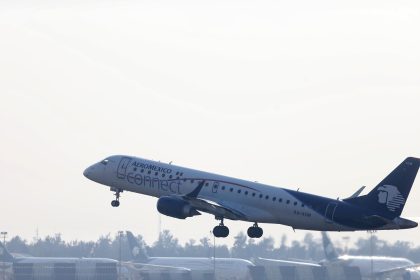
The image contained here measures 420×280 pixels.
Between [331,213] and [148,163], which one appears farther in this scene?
[148,163]

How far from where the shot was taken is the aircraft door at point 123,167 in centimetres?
12025

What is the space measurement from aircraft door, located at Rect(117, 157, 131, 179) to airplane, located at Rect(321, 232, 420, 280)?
5049cm

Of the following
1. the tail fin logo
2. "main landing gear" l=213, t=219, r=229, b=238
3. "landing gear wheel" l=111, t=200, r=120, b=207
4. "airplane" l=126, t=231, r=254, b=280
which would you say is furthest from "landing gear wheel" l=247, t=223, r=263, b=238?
"airplane" l=126, t=231, r=254, b=280

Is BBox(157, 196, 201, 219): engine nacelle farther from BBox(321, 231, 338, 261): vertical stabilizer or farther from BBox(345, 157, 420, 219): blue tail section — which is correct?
BBox(321, 231, 338, 261): vertical stabilizer

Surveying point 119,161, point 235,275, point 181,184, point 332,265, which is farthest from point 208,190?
point 235,275

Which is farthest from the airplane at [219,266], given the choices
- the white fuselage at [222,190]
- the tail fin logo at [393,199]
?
the tail fin logo at [393,199]

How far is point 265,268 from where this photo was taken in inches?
6634

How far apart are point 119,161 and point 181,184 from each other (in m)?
8.23

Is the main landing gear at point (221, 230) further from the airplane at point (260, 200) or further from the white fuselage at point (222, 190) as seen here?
the white fuselage at point (222, 190)

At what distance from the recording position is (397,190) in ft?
355

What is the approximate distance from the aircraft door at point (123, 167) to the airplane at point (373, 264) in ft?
166

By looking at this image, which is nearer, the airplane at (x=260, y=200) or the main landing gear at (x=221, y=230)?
the airplane at (x=260, y=200)

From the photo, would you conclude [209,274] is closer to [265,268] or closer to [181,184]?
[265,268]

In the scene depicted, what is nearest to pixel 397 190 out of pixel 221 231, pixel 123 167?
pixel 221 231
